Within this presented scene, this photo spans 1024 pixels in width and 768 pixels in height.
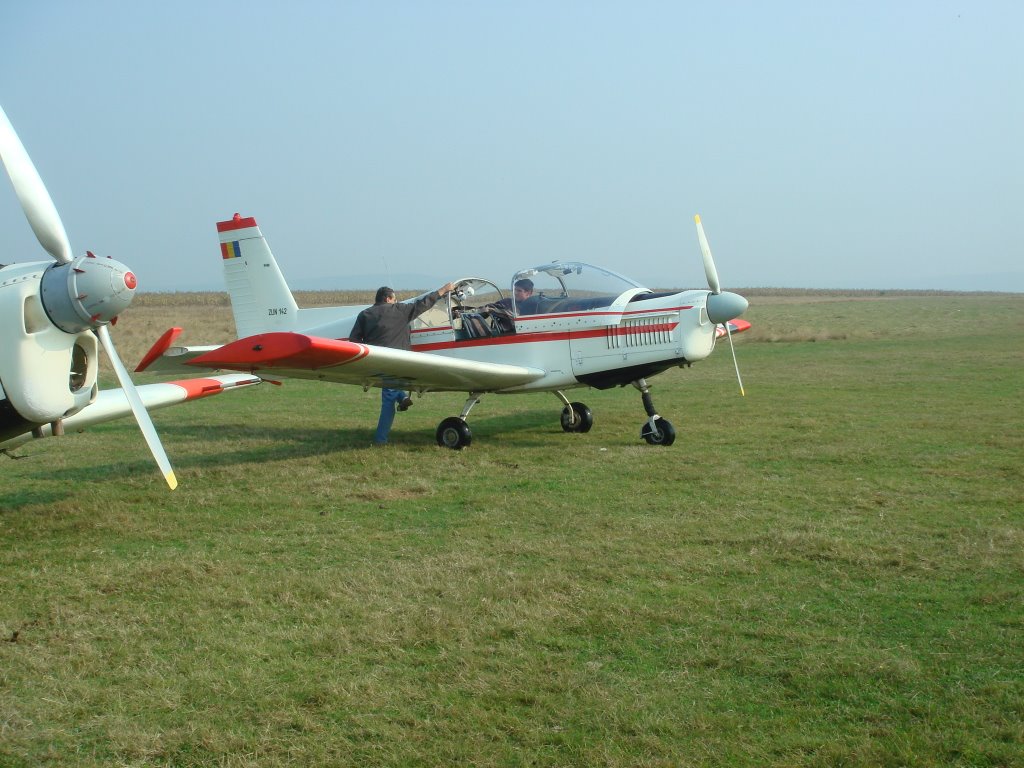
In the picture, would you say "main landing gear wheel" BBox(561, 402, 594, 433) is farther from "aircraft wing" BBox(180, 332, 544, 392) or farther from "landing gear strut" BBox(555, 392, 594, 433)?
"aircraft wing" BBox(180, 332, 544, 392)

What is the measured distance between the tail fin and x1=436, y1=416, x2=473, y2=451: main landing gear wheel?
2.81 m

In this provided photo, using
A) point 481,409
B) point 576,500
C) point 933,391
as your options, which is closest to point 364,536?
point 576,500

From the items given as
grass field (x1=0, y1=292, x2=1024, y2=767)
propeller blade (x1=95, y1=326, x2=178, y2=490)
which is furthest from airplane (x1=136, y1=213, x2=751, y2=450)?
propeller blade (x1=95, y1=326, x2=178, y2=490)

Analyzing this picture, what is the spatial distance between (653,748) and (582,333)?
6951mm

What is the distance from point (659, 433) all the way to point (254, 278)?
5592 millimetres

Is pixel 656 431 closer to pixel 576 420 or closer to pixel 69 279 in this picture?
pixel 576 420

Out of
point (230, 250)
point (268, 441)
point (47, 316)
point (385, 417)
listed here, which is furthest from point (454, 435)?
point (47, 316)

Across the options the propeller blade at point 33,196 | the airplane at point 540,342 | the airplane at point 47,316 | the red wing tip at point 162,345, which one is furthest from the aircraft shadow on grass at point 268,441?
the propeller blade at point 33,196

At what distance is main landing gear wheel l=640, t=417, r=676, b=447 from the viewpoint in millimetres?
9344

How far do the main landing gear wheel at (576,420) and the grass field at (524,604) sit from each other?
0.99m

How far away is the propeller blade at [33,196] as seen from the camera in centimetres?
568

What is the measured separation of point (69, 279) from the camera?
5.50 metres

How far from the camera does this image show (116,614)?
4566 mm

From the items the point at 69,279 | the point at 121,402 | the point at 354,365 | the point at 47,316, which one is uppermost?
the point at 69,279
